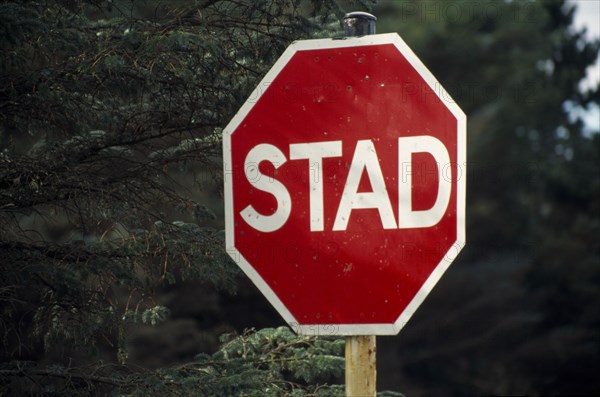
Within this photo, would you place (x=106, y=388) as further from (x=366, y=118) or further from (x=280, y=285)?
(x=366, y=118)

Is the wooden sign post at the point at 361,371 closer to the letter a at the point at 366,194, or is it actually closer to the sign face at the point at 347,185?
the sign face at the point at 347,185

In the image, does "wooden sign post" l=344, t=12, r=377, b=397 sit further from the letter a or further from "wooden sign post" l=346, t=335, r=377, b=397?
the letter a

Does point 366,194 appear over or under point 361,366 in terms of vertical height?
over

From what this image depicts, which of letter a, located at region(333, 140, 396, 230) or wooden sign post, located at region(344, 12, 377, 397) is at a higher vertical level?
letter a, located at region(333, 140, 396, 230)

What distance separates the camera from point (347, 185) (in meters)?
2.53

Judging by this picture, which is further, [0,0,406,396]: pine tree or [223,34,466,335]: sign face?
[0,0,406,396]: pine tree

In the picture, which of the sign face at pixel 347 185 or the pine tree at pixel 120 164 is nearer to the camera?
the sign face at pixel 347 185

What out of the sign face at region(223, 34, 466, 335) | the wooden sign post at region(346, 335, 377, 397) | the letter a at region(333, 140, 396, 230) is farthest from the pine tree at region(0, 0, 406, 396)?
the wooden sign post at region(346, 335, 377, 397)

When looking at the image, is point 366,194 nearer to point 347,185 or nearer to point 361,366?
point 347,185

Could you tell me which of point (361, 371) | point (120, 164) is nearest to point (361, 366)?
point (361, 371)

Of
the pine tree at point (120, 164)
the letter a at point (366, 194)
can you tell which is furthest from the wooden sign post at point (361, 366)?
the pine tree at point (120, 164)

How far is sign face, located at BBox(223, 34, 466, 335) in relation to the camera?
2494 millimetres

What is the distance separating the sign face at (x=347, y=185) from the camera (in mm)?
2494

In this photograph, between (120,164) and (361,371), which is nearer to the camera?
(361,371)
